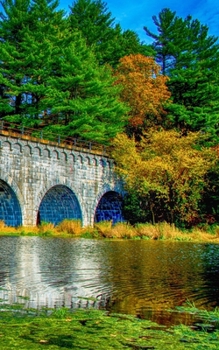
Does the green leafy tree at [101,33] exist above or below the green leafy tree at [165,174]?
above

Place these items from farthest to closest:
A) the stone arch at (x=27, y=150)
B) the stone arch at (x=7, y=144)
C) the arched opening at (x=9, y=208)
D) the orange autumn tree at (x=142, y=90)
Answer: the orange autumn tree at (x=142, y=90) → the stone arch at (x=27, y=150) → the arched opening at (x=9, y=208) → the stone arch at (x=7, y=144)

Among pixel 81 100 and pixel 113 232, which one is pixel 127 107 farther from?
pixel 113 232

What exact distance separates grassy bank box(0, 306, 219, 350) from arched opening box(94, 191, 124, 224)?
28306 millimetres

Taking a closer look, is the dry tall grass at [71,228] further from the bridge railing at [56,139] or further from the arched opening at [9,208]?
the bridge railing at [56,139]

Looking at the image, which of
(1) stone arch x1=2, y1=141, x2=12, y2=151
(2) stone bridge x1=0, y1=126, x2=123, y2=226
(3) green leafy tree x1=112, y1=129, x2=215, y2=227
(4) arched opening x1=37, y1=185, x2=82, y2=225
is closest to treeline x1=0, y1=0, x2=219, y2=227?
(3) green leafy tree x1=112, y1=129, x2=215, y2=227

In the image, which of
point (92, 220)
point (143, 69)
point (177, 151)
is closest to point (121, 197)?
point (92, 220)

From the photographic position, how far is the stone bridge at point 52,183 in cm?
2538

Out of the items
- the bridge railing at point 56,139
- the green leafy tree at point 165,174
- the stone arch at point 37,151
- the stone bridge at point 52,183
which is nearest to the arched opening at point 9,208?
the stone bridge at point 52,183

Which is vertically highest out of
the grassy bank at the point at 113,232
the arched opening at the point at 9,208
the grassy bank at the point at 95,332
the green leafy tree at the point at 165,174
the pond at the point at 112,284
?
the green leafy tree at the point at 165,174

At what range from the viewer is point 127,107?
34.6 meters

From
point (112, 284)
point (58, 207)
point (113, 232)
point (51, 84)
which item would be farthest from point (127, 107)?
point (112, 284)

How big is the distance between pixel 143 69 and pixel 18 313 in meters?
34.4

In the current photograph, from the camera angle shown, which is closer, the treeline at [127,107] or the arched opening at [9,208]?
the arched opening at [9,208]

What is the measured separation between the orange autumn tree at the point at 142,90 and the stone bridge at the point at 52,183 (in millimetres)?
6388
